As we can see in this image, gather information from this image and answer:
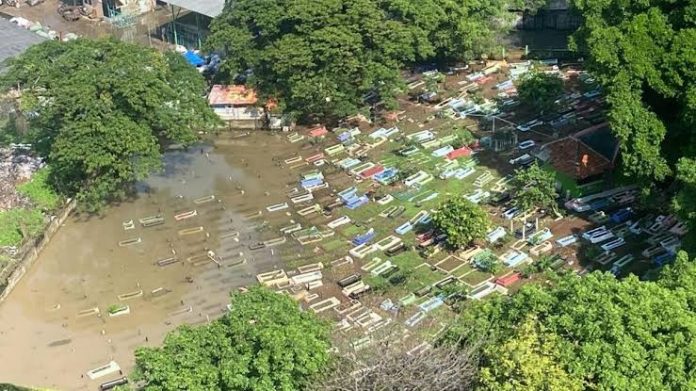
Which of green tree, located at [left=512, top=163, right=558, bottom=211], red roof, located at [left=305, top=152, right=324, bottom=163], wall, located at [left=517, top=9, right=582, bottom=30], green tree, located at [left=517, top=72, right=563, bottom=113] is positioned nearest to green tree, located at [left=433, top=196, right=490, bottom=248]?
green tree, located at [left=512, top=163, right=558, bottom=211]

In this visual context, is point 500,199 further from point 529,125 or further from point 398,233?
point 529,125

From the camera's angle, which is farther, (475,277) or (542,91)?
(542,91)

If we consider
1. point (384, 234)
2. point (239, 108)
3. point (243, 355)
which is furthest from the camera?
point (239, 108)

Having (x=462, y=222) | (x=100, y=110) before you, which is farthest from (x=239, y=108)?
(x=462, y=222)

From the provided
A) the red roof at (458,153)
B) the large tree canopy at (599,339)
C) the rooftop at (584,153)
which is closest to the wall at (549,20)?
the rooftop at (584,153)

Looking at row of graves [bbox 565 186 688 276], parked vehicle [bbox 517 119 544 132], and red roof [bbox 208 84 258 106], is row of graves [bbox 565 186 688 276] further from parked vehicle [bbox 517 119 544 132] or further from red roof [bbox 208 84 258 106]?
red roof [bbox 208 84 258 106]

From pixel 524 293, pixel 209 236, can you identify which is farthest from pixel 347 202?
pixel 524 293
